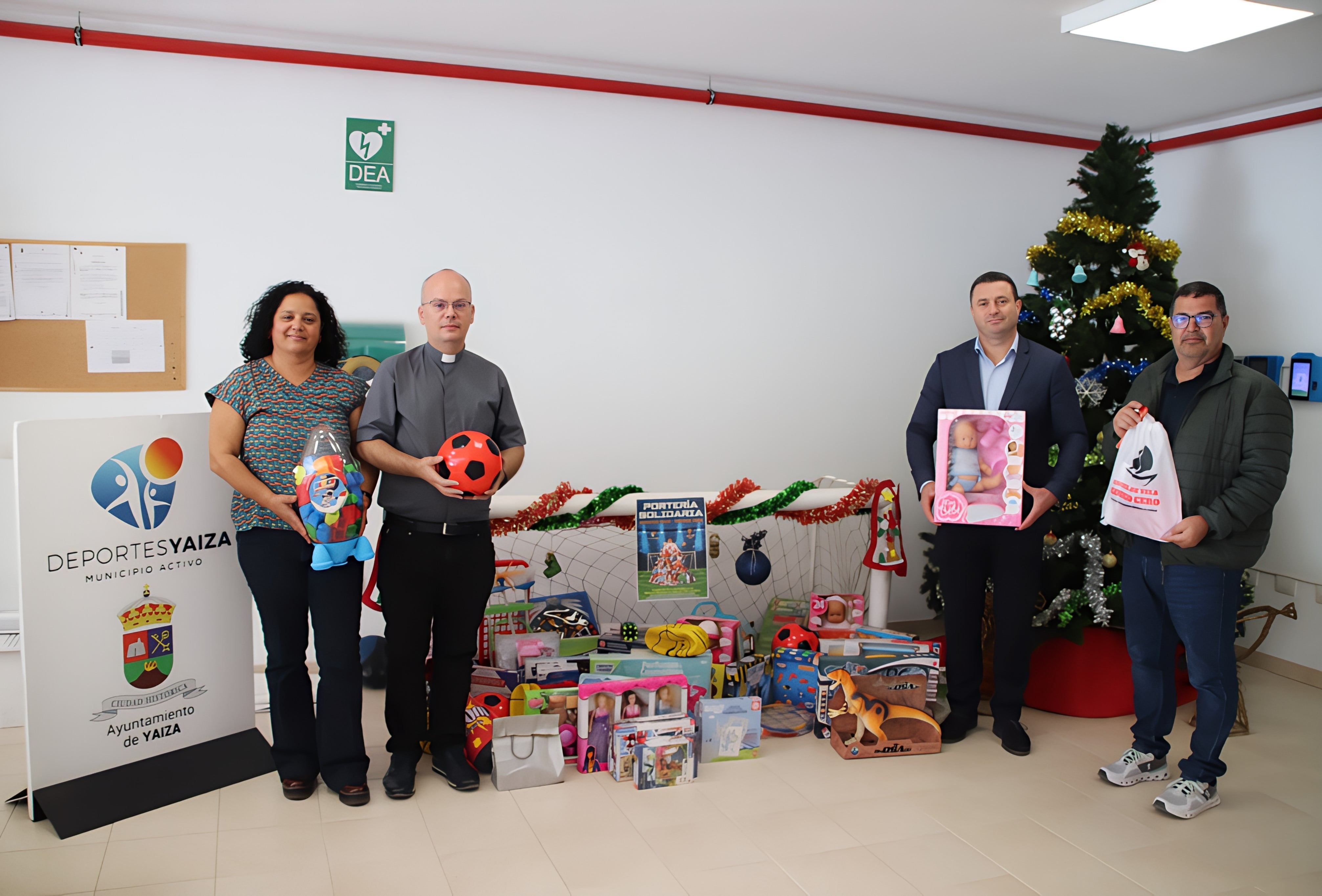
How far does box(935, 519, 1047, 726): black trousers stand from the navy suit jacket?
0.58 ft

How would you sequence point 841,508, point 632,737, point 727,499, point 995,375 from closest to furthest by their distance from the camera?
1. point 632,737
2. point 995,375
3. point 727,499
4. point 841,508

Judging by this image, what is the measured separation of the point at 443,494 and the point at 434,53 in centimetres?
233

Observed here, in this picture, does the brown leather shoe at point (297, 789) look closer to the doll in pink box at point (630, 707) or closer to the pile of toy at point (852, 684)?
the doll in pink box at point (630, 707)

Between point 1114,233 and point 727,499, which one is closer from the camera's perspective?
point 727,499

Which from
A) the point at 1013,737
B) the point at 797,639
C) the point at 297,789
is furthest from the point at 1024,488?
the point at 297,789

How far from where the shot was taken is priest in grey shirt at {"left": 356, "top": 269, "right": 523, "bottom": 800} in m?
2.81

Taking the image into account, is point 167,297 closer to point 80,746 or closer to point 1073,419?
point 80,746

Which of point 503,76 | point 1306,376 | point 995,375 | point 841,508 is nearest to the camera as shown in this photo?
point 995,375

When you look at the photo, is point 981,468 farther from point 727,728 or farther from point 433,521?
point 433,521

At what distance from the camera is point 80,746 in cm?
280

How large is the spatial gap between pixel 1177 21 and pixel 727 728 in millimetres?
3221

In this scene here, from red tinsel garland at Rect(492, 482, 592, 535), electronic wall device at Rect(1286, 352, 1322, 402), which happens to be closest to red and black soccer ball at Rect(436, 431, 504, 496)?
red tinsel garland at Rect(492, 482, 592, 535)

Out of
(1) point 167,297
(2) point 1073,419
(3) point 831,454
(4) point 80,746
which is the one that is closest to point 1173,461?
(2) point 1073,419

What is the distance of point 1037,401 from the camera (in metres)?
3.28
